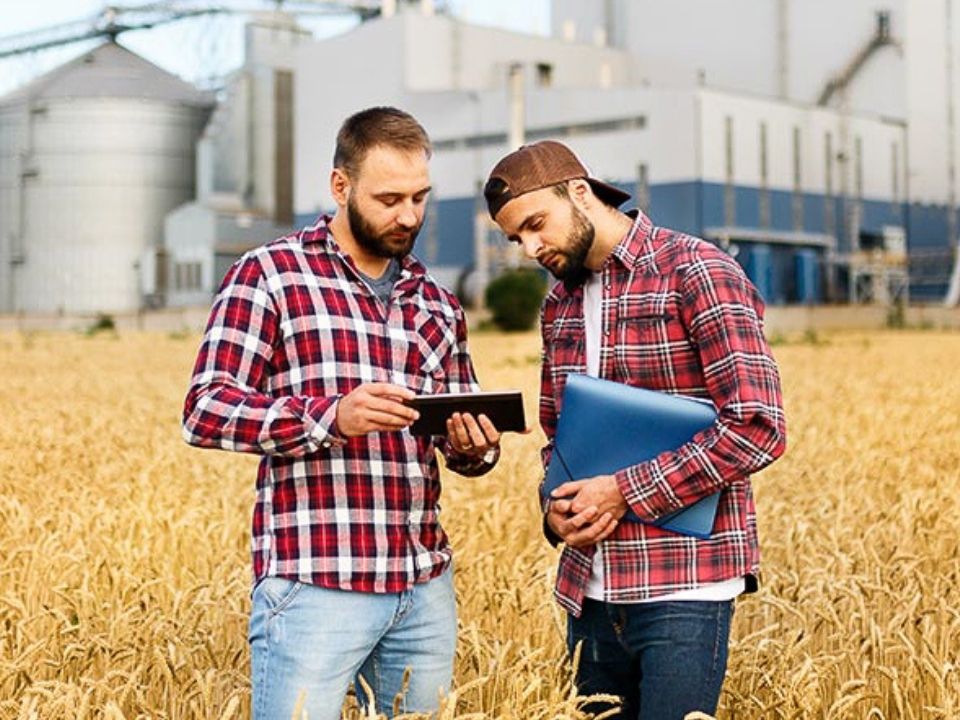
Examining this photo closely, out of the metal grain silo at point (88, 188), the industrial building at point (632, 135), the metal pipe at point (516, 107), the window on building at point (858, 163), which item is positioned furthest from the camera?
the metal grain silo at point (88, 188)

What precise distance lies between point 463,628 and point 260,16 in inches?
2549

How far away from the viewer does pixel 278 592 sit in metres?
3.12

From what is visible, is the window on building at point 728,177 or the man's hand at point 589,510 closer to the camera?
the man's hand at point 589,510

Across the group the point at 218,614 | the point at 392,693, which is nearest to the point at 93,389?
the point at 218,614

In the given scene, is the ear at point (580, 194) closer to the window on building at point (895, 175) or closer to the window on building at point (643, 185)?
the window on building at point (643, 185)

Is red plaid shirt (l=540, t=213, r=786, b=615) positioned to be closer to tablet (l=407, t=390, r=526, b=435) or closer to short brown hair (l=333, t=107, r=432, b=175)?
tablet (l=407, t=390, r=526, b=435)

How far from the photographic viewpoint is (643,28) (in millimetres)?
64250

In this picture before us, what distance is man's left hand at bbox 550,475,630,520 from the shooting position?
125 inches

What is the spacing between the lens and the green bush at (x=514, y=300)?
154 feet

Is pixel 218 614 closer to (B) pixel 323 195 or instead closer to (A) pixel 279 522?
(A) pixel 279 522

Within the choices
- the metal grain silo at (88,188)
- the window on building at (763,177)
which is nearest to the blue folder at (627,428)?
the window on building at (763,177)

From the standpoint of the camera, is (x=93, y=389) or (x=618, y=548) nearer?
(x=618, y=548)

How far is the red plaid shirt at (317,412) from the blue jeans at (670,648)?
455 millimetres

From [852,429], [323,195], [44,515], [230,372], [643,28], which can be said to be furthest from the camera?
[643,28]
